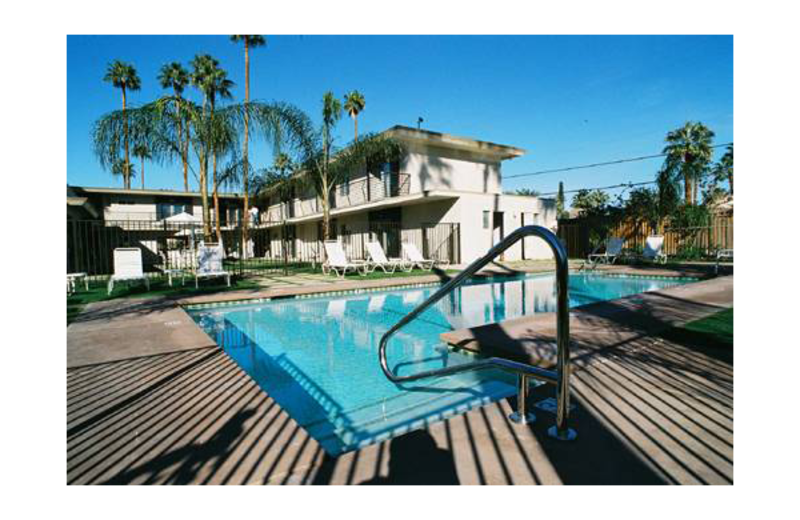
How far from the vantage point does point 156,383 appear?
3.02 m

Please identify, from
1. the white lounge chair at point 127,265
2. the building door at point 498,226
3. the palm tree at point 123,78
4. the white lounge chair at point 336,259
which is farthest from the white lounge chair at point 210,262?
the palm tree at point 123,78

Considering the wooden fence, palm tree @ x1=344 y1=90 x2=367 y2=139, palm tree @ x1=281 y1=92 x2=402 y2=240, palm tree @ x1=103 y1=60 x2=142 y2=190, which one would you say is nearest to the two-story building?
palm tree @ x1=281 y1=92 x2=402 y2=240

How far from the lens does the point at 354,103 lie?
2441 cm

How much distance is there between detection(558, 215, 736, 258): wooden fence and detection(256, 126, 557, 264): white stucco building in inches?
57.4

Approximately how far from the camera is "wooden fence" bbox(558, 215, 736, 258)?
16.2 m

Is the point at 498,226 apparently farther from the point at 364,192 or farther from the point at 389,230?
the point at 364,192

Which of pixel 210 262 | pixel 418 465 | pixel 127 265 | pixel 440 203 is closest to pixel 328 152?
pixel 440 203

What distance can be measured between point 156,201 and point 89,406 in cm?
2736

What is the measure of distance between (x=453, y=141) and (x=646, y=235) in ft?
33.1

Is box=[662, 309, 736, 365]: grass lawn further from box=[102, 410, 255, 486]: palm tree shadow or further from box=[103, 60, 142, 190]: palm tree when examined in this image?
box=[103, 60, 142, 190]: palm tree

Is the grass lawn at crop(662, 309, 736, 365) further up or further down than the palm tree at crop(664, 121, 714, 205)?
further down
